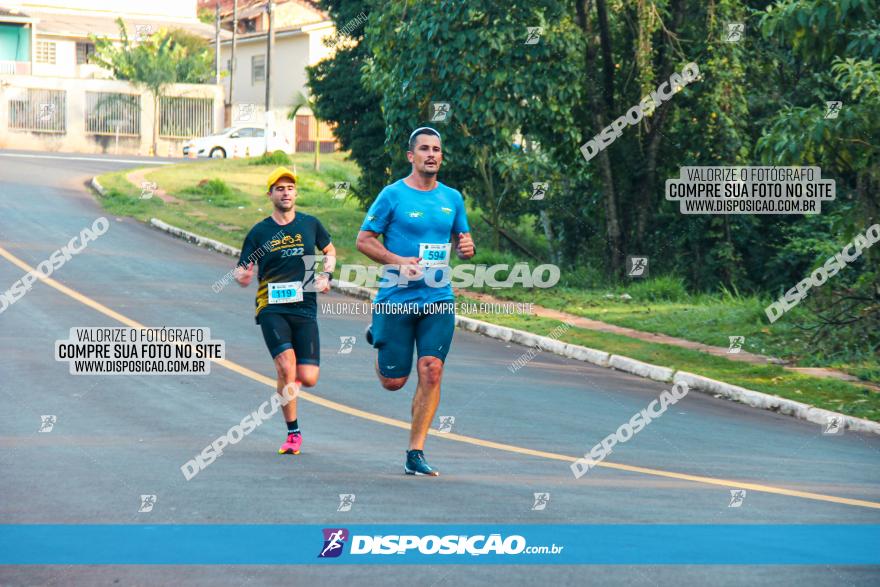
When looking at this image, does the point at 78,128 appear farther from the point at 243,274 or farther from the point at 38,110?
the point at 243,274

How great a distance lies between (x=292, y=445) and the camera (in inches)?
375

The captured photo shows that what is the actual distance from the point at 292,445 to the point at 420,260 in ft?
6.26

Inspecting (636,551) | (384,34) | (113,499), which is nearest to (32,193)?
(384,34)

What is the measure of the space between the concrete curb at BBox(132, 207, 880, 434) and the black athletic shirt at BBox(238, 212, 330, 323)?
546cm

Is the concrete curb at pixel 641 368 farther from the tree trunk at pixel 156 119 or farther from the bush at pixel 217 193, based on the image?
the tree trunk at pixel 156 119

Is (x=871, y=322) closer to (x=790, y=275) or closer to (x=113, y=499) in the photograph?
(x=790, y=275)

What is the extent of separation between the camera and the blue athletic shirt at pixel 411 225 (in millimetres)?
8695

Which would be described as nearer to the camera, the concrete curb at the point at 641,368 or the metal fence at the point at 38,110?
the concrete curb at the point at 641,368

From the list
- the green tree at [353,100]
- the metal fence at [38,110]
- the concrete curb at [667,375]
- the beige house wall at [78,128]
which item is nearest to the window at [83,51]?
the beige house wall at [78,128]

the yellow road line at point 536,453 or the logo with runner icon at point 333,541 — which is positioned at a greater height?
the logo with runner icon at point 333,541

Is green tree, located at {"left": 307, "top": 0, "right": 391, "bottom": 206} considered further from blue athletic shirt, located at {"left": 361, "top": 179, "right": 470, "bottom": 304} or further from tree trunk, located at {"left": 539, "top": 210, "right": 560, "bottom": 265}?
blue athletic shirt, located at {"left": 361, "top": 179, "right": 470, "bottom": 304}

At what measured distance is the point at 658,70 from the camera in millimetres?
22938

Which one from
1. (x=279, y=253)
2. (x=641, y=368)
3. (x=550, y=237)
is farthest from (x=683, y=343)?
(x=550, y=237)

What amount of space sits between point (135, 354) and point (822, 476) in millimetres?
8008
